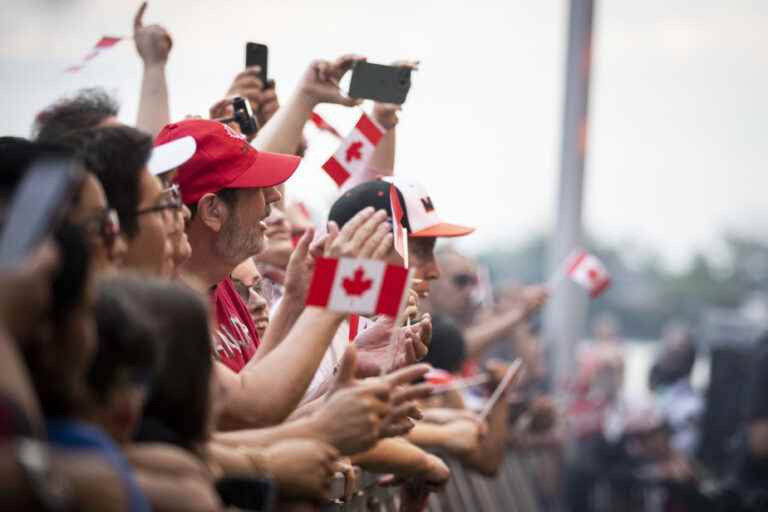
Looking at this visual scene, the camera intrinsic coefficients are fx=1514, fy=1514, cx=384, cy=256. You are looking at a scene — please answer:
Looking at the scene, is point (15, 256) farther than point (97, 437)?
No

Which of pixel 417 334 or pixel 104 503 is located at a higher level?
pixel 104 503

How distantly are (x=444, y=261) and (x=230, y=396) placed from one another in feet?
18.6

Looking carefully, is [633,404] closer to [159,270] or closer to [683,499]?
[683,499]

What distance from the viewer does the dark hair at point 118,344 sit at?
261cm

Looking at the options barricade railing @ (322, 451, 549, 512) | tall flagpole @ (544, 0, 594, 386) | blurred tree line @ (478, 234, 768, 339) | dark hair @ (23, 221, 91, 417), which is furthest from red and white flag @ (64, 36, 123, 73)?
blurred tree line @ (478, 234, 768, 339)

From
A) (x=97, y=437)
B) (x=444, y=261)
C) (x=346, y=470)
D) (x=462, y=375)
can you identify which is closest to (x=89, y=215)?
(x=97, y=437)

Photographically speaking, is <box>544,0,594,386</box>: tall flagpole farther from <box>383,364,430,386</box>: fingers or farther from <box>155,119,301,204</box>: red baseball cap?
<box>383,364,430,386</box>: fingers

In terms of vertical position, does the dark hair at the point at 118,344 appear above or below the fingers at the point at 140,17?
below

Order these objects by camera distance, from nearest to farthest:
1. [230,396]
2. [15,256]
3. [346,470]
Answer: [15,256]
[230,396]
[346,470]

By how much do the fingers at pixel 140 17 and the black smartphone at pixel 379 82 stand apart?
33.1 inches

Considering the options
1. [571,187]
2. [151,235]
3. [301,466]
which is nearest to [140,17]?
[151,235]

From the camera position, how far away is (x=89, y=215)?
10.0 ft

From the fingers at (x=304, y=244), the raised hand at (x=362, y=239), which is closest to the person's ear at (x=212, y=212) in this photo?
the fingers at (x=304, y=244)

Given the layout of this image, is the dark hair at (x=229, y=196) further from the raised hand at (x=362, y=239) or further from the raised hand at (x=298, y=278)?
the raised hand at (x=362, y=239)
